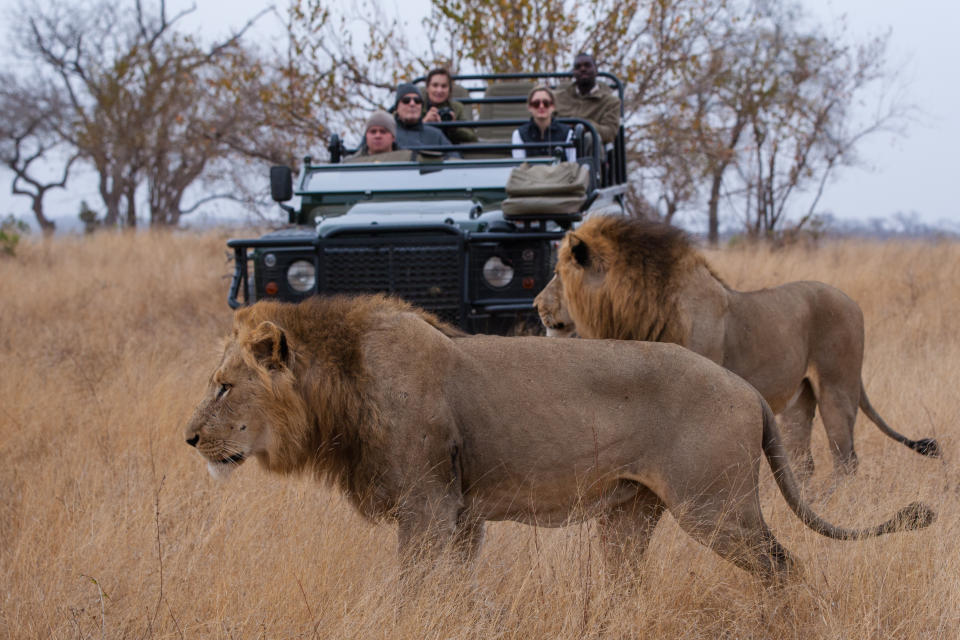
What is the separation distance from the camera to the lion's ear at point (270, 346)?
3.27 m

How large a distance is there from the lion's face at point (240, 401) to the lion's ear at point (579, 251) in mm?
1644

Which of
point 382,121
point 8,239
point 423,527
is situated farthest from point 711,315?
point 8,239

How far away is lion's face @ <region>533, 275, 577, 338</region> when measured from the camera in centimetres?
470

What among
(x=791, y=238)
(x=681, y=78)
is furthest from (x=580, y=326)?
(x=791, y=238)

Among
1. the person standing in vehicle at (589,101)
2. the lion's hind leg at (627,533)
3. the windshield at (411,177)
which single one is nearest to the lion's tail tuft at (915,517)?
the lion's hind leg at (627,533)

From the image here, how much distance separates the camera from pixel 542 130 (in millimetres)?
8016

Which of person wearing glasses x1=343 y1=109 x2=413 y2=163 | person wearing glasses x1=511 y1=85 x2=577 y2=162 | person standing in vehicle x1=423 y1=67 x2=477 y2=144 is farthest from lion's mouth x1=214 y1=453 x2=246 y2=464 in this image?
person standing in vehicle x1=423 y1=67 x2=477 y2=144

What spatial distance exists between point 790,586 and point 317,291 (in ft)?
12.5

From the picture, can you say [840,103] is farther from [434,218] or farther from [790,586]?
[790,586]

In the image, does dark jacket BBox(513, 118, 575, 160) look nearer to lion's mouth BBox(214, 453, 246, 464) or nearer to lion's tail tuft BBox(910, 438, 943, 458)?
lion's tail tuft BBox(910, 438, 943, 458)

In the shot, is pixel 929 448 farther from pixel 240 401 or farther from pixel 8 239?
pixel 8 239

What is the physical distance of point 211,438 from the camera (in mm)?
3279

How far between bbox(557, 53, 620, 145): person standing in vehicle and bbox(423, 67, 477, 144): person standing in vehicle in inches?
33.7

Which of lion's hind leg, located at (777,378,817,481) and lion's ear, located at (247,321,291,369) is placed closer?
lion's ear, located at (247,321,291,369)
